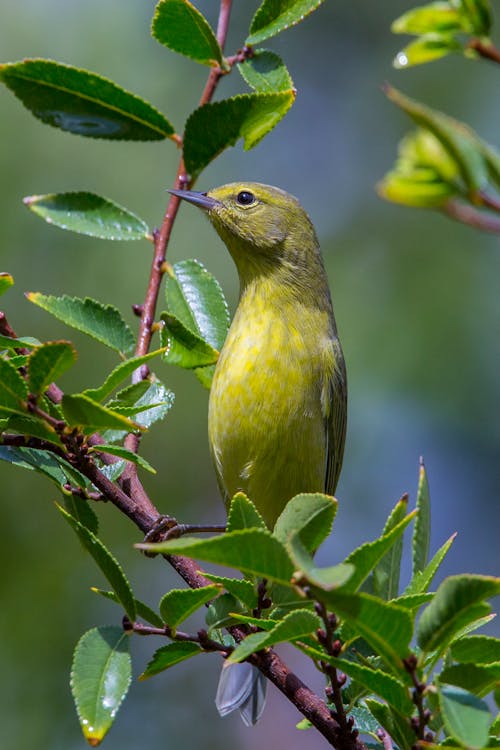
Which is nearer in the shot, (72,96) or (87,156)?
(72,96)

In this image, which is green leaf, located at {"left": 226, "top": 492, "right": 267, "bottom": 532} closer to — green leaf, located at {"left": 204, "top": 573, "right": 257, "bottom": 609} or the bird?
green leaf, located at {"left": 204, "top": 573, "right": 257, "bottom": 609}

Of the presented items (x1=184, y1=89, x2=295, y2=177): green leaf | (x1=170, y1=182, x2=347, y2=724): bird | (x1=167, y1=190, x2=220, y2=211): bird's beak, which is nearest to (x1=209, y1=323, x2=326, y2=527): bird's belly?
(x1=170, y1=182, x2=347, y2=724): bird

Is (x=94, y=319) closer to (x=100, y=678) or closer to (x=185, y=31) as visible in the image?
(x=185, y=31)

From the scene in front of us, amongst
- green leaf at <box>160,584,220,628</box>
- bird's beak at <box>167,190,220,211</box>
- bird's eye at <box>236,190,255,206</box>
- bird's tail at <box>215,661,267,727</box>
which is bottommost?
bird's tail at <box>215,661,267,727</box>

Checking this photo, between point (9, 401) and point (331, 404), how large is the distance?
91.6 inches

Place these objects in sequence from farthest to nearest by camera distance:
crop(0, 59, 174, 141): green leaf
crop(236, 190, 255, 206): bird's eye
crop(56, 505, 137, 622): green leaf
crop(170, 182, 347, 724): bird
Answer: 1. crop(236, 190, 255, 206): bird's eye
2. crop(170, 182, 347, 724): bird
3. crop(0, 59, 174, 141): green leaf
4. crop(56, 505, 137, 622): green leaf

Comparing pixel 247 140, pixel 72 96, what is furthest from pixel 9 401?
pixel 247 140

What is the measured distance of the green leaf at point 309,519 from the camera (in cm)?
171

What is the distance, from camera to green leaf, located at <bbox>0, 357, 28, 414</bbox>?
6.57 ft

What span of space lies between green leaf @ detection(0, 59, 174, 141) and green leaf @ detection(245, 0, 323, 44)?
0.39 meters

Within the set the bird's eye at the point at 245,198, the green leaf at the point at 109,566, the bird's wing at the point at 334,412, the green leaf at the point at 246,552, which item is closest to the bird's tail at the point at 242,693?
the bird's wing at the point at 334,412

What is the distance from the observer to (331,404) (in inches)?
166

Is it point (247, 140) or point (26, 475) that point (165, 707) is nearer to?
point (26, 475)

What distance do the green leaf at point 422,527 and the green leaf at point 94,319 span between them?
3.89 feet
